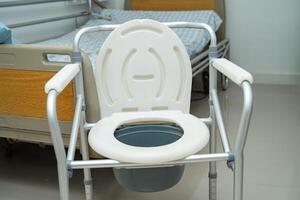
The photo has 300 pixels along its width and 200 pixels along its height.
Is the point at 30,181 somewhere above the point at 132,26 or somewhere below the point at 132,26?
below

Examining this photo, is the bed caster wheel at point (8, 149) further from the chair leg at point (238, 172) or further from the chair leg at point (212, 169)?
the chair leg at point (238, 172)

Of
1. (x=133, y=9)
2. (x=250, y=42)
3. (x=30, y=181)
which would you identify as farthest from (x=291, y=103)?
(x=30, y=181)

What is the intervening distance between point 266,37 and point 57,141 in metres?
2.85

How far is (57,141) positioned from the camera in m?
1.05

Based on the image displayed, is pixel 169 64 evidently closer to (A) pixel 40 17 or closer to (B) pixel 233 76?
(B) pixel 233 76

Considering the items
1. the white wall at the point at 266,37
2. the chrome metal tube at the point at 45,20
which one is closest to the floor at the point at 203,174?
the chrome metal tube at the point at 45,20

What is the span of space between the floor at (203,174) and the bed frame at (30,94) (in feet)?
1.01

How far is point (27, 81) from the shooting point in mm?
1590

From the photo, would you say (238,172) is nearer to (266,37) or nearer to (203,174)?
(203,174)

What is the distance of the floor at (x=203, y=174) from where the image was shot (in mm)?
1732

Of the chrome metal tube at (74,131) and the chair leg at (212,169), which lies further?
the chair leg at (212,169)

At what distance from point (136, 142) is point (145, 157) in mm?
342

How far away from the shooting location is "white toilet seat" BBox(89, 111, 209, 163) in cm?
106

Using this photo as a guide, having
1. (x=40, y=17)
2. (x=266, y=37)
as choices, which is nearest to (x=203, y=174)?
(x=40, y=17)
